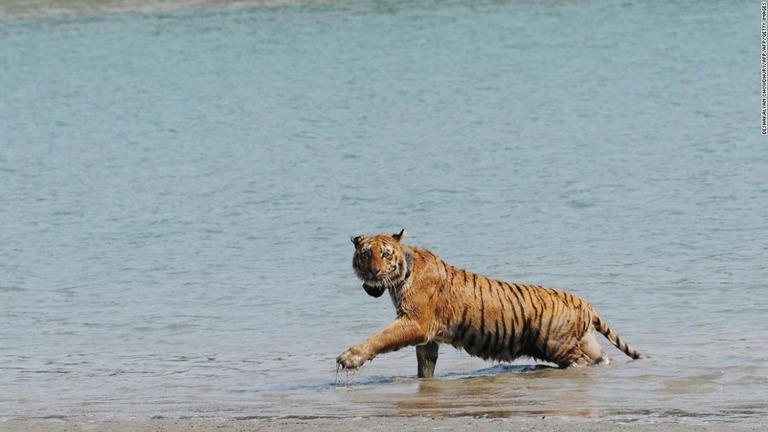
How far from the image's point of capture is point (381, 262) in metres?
7.93

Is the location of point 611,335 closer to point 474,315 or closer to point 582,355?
point 582,355

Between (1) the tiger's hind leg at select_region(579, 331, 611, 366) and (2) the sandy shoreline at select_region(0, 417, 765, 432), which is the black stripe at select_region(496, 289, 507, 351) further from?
(2) the sandy shoreline at select_region(0, 417, 765, 432)

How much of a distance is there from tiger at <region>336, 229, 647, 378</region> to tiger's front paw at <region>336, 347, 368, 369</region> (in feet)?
0.64

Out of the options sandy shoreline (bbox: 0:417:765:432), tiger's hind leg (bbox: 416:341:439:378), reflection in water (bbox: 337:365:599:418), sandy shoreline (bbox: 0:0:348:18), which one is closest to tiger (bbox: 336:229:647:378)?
tiger's hind leg (bbox: 416:341:439:378)

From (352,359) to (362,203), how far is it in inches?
334

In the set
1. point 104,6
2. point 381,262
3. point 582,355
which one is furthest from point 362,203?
point 104,6

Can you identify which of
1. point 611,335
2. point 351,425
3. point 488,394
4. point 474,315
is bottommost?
point 351,425

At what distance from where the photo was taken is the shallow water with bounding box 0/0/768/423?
8180mm

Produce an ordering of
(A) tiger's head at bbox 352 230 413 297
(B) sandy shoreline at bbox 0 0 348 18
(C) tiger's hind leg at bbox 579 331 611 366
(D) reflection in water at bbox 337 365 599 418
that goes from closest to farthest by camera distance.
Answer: (D) reflection in water at bbox 337 365 599 418 → (A) tiger's head at bbox 352 230 413 297 → (C) tiger's hind leg at bbox 579 331 611 366 → (B) sandy shoreline at bbox 0 0 348 18

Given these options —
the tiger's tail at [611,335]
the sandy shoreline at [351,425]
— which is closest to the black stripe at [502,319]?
the tiger's tail at [611,335]

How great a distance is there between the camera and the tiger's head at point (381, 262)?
7938 mm

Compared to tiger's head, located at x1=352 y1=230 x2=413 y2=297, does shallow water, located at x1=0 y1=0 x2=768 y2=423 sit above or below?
above

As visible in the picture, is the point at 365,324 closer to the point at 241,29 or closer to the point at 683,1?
the point at 241,29

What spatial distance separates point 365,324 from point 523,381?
2479mm
